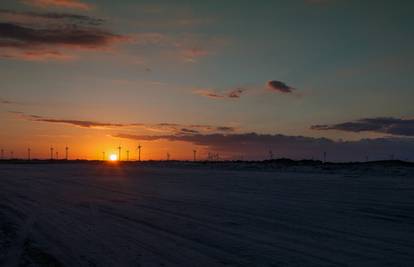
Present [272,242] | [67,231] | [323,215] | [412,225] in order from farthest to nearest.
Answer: [323,215], [412,225], [67,231], [272,242]

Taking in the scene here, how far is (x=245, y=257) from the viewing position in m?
11.3

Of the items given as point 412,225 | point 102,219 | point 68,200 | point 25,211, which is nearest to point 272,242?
point 412,225

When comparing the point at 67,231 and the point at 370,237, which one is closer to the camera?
the point at 370,237

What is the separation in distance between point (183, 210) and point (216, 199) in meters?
5.83

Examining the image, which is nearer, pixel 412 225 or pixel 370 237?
pixel 370 237

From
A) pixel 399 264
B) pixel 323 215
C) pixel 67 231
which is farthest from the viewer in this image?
pixel 323 215

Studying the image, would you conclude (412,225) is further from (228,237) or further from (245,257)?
(245,257)

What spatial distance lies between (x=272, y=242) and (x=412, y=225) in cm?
588

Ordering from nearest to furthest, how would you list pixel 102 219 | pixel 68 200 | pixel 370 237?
pixel 370 237 < pixel 102 219 < pixel 68 200

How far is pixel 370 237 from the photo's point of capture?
1415 cm

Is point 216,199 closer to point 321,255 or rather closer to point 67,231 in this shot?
point 67,231

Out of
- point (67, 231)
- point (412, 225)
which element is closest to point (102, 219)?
point (67, 231)

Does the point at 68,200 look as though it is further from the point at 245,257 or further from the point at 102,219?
the point at 245,257

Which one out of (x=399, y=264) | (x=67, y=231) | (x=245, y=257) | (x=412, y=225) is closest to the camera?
(x=399, y=264)
